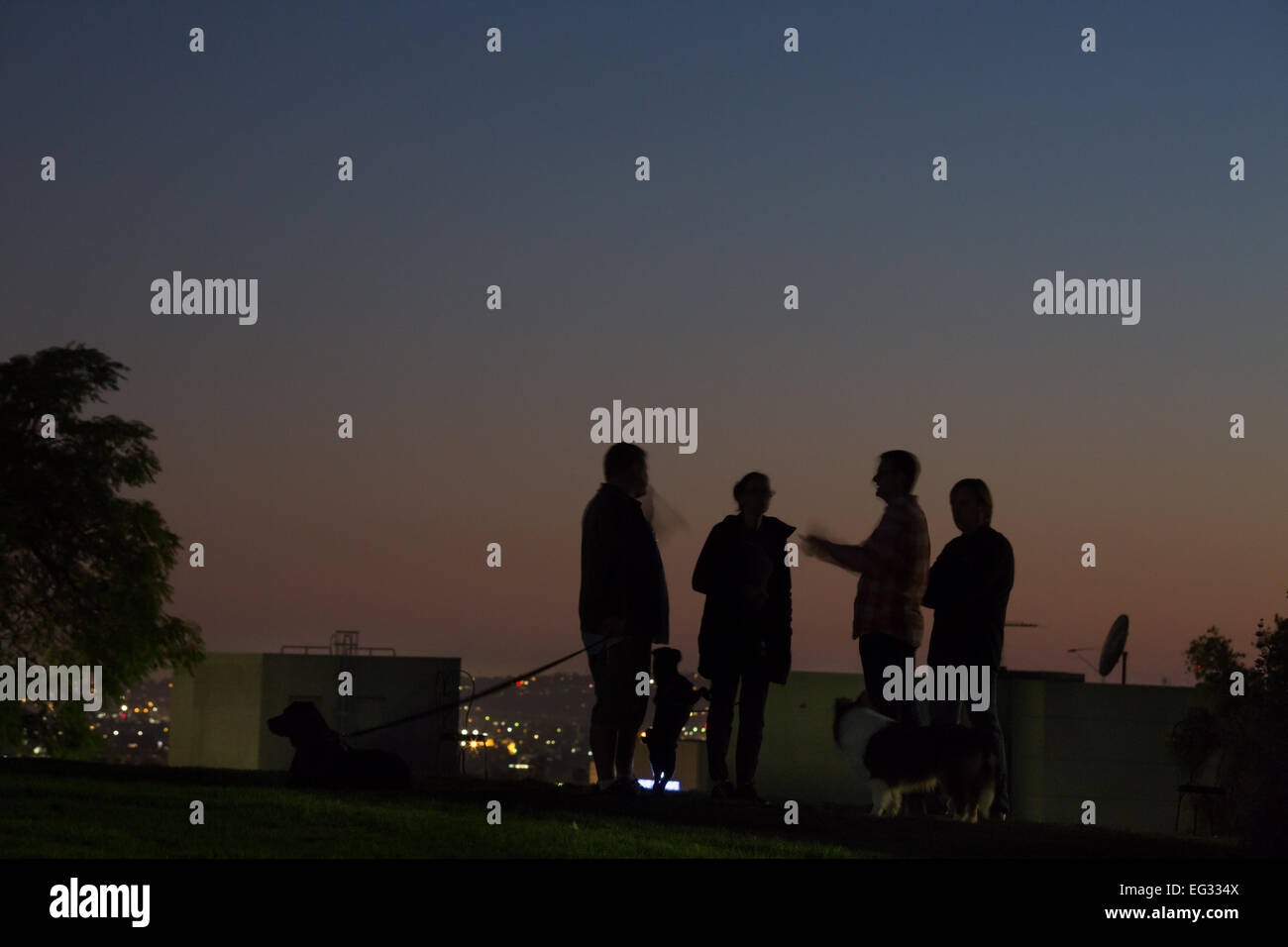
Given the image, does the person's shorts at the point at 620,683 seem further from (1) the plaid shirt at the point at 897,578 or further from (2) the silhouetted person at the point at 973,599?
(2) the silhouetted person at the point at 973,599

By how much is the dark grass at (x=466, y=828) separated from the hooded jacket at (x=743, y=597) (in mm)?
810

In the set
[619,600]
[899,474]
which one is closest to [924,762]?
[899,474]

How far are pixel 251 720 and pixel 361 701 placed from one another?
354 inches

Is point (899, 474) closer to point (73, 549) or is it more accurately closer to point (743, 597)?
point (743, 597)

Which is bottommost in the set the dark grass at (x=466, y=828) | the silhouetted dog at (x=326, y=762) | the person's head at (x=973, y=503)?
the dark grass at (x=466, y=828)

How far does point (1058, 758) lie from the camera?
157ft

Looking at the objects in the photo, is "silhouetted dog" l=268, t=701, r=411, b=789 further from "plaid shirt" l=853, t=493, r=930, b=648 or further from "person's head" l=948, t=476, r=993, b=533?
"person's head" l=948, t=476, r=993, b=533

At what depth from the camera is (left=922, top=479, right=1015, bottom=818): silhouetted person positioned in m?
8.23

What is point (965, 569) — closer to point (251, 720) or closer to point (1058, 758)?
point (1058, 758)

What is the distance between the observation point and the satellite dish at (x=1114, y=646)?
56.8 feet

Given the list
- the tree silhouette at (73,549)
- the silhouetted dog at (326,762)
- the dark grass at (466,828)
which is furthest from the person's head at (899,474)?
the tree silhouette at (73,549)

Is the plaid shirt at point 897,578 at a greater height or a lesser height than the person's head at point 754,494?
lesser

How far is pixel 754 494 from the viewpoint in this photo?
27.2 ft
